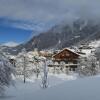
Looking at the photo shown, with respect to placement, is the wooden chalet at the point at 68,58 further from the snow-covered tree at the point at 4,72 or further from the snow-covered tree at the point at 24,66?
the snow-covered tree at the point at 4,72

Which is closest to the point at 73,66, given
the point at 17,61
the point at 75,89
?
the point at 17,61

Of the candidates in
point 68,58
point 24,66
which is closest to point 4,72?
point 24,66

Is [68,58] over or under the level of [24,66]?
over

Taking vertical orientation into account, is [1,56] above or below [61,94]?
above

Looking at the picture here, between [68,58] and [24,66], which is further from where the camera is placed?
[68,58]

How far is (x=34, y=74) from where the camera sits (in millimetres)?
88812

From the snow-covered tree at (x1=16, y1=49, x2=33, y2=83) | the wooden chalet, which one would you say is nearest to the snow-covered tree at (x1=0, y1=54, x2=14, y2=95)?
the snow-covered tree at (x1=16, y1=49, x2=33, y2=83)

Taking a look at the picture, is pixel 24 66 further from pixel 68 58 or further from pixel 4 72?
pixel 4 72

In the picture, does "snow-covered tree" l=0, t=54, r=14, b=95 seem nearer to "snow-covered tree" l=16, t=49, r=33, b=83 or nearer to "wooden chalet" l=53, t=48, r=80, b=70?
"snow-covered tree" l=16, t=49, r=33, b=83

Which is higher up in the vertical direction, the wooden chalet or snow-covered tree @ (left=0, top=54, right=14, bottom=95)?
the wooden chalet

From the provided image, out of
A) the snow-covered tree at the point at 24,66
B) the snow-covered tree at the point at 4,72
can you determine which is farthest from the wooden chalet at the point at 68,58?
the snow-covered tree at the point at 4,72

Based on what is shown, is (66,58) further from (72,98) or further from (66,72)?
(72,98)

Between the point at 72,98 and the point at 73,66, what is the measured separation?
97555 millimetres

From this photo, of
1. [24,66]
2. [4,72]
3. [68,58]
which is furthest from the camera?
[68,58]
